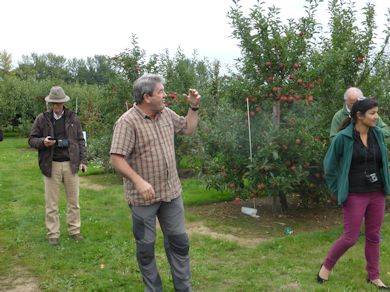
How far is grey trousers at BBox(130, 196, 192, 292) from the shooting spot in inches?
155

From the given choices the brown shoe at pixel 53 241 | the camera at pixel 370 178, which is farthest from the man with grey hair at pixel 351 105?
the brown shoe at pixel 53 241

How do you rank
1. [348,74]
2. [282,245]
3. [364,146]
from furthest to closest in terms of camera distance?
[348,74], [282,245], [364,146]

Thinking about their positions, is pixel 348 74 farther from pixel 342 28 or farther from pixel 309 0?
pixel 309 0

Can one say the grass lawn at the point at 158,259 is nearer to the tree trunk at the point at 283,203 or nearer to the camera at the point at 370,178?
the tree trunk at the point at 283,203

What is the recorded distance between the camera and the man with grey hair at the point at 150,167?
3.80 m

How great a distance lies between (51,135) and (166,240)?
257 cm

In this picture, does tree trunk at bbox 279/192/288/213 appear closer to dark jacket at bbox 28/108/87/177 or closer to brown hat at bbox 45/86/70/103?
dark jacket at bbox 28/108/87/177

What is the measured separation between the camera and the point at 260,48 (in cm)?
699

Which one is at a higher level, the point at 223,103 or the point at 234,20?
the point at 234,20

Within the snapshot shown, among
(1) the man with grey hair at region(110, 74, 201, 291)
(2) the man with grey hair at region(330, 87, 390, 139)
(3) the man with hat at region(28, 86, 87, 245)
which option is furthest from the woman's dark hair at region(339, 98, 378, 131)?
(3) the man with hat at region(28, 86, 87, 245)

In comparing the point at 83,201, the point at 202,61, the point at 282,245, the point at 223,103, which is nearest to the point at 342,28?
the point at 223,103

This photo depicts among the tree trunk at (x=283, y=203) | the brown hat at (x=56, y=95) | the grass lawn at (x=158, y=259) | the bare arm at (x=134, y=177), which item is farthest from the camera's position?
the tree trunk at (x=283, y=203)

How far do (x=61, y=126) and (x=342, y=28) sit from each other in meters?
4.89

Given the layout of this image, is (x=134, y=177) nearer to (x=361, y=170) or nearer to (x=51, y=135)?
(x=361, y=170)
